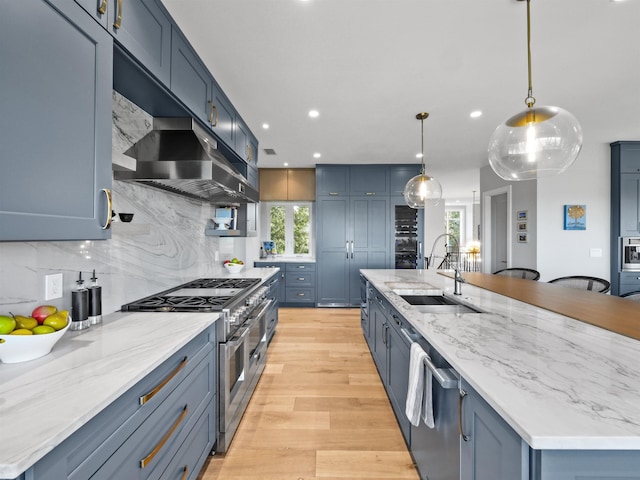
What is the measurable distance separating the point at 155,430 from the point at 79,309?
64 centimetres

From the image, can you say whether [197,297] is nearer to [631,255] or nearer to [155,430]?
[155,430]

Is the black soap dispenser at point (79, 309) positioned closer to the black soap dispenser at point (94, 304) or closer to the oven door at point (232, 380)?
the black soap dispenser at point (94, 304)

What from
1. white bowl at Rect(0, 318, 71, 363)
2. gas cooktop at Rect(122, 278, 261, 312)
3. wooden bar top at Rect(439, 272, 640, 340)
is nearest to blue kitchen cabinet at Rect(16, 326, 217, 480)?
gas cooktop at Rect(122, 278, 261, 312)

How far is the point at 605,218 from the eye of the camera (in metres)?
4.31

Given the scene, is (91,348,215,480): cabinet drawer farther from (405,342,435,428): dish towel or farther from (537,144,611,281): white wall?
(537,144,611,281): white wall

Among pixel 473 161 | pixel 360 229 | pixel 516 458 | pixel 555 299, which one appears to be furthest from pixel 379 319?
pixel 473 161

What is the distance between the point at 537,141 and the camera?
4.69ft

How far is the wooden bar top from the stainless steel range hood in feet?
7.27

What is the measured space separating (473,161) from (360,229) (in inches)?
92.4

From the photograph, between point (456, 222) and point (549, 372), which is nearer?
point (549, 372)

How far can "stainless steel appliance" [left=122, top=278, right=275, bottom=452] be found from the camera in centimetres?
171

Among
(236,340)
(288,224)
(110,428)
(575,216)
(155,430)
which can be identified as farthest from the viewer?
(288,224)

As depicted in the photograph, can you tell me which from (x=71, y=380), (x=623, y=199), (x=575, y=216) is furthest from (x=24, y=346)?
(x=623, y=199)

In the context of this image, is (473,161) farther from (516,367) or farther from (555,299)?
(516,367)
